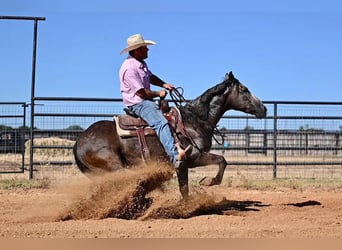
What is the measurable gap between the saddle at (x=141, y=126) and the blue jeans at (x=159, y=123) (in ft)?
0.52

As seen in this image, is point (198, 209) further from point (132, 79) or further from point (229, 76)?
point (229, 76)

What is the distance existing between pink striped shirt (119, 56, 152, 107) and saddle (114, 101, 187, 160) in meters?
0.23

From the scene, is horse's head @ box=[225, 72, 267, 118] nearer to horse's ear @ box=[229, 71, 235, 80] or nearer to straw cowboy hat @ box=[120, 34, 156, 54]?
horse's ear @ box=[229, 71, 235, 80]

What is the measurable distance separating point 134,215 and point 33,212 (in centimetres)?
155

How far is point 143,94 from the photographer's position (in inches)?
315

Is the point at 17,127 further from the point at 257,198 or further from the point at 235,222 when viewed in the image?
the point at 235,222

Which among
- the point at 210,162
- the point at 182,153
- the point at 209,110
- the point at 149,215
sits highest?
the point at 209,110

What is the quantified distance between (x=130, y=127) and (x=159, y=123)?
50 cm

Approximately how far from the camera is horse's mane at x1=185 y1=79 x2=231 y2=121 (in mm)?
8711

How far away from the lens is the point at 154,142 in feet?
27.0

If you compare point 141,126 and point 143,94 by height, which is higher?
point 143,94

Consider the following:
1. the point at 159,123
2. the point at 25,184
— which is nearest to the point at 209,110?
the point at 159,123

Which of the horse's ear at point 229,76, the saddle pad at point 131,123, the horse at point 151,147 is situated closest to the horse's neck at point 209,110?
the horse at point 151,147

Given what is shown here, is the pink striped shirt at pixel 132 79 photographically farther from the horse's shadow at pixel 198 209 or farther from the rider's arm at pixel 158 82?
the horse's shadow at pixel 198 209
